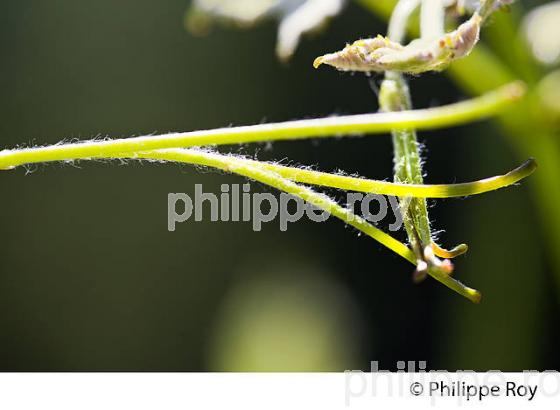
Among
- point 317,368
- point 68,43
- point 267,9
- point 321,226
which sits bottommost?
point 317,368

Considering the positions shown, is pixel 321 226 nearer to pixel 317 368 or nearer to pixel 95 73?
pixel 317 368

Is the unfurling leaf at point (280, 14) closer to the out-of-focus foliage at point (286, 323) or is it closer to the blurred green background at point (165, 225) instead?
the blurred green background at point (165, 225)

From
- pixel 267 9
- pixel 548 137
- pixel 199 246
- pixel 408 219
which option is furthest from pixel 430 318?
pixel 408 219

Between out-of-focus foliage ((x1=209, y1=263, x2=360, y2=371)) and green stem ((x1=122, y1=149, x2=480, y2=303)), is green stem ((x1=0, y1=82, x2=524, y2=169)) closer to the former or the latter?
green stem ((x1=122, y1=149, x2=480, y2=303))

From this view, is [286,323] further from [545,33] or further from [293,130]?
[293,130]

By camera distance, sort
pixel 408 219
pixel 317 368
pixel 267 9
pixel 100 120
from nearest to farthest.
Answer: pixel 408 219
pixel 267 9
pixel 317 368
pixel 100 120

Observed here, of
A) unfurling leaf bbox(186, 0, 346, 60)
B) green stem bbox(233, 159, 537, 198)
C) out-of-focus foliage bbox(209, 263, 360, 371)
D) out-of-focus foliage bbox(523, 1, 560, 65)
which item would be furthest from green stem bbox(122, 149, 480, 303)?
out-of-focus foliage bbox(209, 263, 360, 371)

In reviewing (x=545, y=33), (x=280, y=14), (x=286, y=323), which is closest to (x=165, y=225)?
(x=286, y=323)
